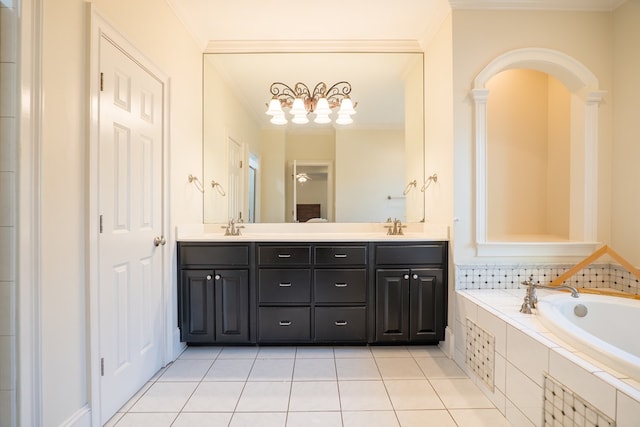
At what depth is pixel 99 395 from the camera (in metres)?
1.52

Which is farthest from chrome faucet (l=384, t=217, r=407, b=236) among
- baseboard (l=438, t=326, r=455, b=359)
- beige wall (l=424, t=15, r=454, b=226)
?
baseboard (l=438, t=326, r=455, b=359)

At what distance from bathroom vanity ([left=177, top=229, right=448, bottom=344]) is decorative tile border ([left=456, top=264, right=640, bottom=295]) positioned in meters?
0.17

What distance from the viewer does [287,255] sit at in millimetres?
2369

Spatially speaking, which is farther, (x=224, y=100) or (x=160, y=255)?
(x=224, y=100)

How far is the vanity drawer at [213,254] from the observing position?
7.63 ft

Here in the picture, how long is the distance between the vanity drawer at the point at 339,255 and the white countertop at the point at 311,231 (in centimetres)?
7

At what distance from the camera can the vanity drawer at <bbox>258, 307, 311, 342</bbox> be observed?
7.74 feet

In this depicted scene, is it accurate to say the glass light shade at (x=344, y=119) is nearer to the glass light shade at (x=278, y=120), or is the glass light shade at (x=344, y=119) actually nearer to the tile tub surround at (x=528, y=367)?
the glass light shade at (x=278, y=120)

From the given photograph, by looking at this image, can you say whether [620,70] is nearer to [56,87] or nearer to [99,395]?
[56,87]

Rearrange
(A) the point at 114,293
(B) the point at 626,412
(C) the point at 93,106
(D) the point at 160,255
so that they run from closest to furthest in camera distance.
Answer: (B) the point at 626,412, (C) the point at 93,106, (A) the point at 114,293, (D) the point at 160,255

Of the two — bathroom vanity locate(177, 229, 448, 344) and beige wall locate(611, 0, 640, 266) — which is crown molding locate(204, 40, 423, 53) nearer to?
beige wall locate(611, 0, 640, 266)

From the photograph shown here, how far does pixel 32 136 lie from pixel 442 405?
222 cm

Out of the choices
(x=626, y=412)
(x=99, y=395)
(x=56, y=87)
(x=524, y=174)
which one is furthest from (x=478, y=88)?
(x=99, y=395)

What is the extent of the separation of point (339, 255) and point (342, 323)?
498 mm
